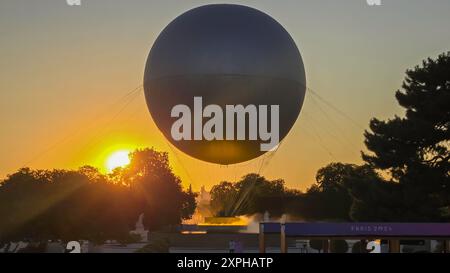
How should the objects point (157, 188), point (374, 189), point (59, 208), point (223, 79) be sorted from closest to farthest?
point (223, 79)
point (59, 208)
point (374, 189)
point (157, 188)

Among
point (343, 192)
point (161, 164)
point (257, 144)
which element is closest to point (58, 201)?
point (257, 144)

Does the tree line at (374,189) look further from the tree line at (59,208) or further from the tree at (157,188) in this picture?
the tree at (157,188)

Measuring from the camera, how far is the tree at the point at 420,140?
2004 inches

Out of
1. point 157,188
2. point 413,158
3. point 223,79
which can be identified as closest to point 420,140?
point 413,158

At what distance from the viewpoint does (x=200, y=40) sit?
34875 mm

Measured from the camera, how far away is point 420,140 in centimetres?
5269

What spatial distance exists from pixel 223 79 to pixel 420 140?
23789 mm

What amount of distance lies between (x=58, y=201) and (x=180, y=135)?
1275 centimetres

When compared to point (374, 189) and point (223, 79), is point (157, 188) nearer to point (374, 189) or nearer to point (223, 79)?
point (374, 189)

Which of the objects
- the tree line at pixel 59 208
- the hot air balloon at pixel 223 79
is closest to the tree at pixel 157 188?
the tree line at pixel 59 208

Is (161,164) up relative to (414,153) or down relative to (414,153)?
up

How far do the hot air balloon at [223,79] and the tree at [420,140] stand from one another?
15.5m
